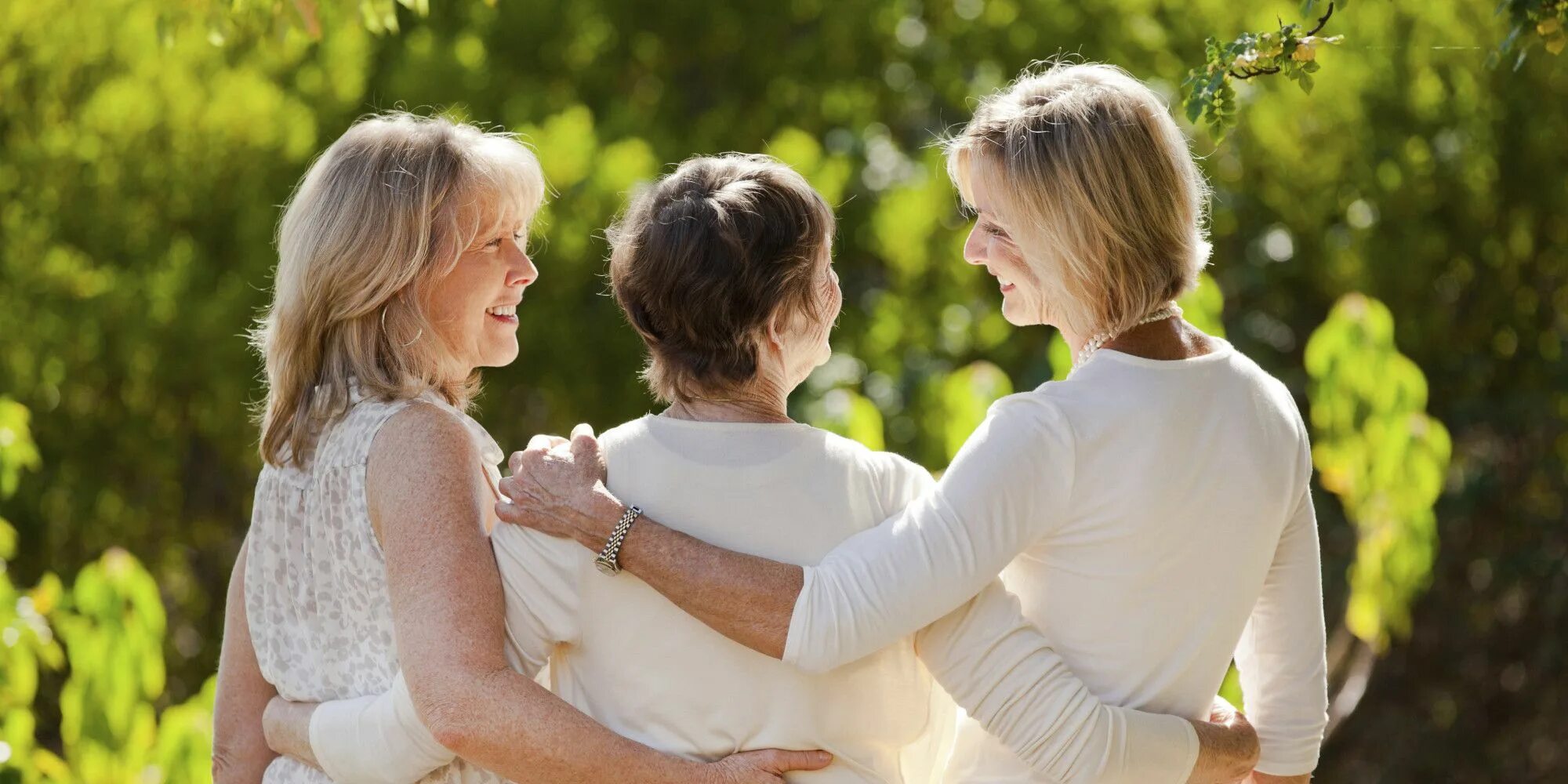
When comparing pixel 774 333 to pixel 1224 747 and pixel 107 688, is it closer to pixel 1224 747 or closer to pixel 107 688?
pixel 1224 747

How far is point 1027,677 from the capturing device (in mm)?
2113

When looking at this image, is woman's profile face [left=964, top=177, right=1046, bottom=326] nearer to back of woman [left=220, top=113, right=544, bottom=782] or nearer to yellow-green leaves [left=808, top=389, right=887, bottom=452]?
back of woman [left=220, top=113, right=544, bottom=782]

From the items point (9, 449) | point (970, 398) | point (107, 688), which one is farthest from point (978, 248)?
point (107, 688)

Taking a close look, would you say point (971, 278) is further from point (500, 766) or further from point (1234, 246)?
point (500, 766)

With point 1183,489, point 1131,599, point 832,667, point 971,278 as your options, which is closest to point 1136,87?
point 1183,489

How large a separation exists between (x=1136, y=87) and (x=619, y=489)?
35.7 inches

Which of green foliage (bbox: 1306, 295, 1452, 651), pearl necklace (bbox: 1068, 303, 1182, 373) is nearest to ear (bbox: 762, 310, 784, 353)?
pearl necklace (bbox: 1068, 303, 1182, 373)

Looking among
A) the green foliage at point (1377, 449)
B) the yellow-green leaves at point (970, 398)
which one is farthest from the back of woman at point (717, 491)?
the green foliage at point (1377, 449)

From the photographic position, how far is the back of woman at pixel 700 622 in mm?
2129

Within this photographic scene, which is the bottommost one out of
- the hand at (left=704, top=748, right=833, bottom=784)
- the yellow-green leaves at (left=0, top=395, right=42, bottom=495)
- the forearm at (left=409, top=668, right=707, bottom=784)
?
the yellow-green leaves at (left=0, top=395, right=42, bottom=495)

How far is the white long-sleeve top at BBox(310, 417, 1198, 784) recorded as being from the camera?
212cm

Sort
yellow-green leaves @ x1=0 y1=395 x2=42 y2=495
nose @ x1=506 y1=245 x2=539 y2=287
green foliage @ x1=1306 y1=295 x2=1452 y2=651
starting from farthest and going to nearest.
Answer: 1. green foliage @ x1=1306 y1=295 x2=1452 y2=651
2. yellow-green leaves @ x1=0 y1=395 x2=42 y2=495
3. nose @ x1=506 y1=245 x2=539 y2=287

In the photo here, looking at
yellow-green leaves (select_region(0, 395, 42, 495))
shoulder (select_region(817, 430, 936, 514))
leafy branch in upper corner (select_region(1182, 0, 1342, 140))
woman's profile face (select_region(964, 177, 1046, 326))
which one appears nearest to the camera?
shoulder (select_region(817, 430, 936, 514))

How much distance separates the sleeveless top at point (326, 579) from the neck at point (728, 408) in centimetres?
33
